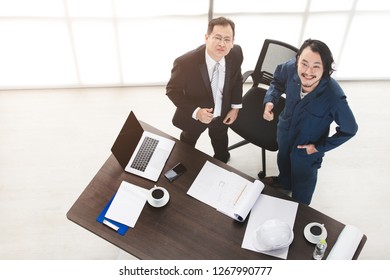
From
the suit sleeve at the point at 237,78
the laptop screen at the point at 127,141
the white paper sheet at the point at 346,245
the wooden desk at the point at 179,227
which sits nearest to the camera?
the white paper sheet at the point at 346,245

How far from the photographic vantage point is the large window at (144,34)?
4.26 metres

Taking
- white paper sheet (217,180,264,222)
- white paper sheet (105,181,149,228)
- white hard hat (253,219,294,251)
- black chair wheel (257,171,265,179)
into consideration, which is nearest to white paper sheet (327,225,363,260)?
white hard hat (253,219,294,251)

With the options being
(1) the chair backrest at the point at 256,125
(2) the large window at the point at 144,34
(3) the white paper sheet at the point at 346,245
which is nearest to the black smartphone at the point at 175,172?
(1) the chair backrest at the point at 256,125

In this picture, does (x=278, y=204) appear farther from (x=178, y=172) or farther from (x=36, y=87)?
(x=36, y=87)

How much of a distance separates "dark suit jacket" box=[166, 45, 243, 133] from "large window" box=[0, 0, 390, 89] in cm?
134

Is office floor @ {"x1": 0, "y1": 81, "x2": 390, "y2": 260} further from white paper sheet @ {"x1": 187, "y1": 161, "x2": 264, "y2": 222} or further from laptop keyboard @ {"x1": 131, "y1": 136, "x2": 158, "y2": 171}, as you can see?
white paper sheet @ {"x1": 187, "y1": 161, "x2": 264, "y2": 222}

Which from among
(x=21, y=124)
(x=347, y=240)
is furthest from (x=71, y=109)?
(x=347, y=240)

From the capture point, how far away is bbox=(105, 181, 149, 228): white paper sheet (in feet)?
8.74

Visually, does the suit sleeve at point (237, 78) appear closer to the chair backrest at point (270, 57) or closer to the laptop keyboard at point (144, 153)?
the chair backrest at point (270, 57)

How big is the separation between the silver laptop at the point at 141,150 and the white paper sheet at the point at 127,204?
118mm

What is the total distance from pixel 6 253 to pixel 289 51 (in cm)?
274

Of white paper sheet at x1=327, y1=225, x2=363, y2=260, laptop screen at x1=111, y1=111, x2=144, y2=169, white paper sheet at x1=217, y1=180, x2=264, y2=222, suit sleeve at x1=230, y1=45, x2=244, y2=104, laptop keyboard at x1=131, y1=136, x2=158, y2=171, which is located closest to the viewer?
white paper sheet at x1=327, y1=225, x2=363, y2=260

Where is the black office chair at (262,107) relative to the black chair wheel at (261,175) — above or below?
above

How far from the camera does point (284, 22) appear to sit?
4.43 meters
